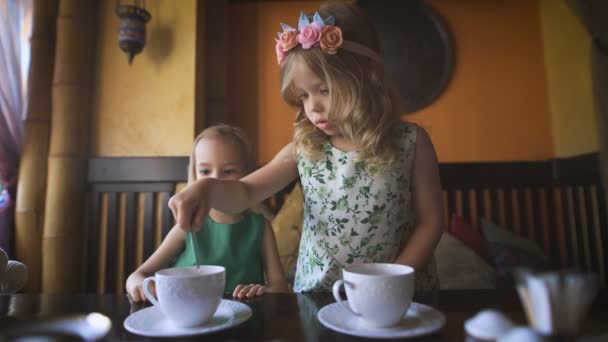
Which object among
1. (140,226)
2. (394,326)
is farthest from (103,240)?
(394,326)

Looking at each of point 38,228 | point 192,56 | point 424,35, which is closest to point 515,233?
point 424,35

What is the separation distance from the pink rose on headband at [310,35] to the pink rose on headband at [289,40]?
0.02 meters

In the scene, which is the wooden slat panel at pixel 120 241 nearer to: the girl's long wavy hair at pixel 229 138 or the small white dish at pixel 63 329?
the girl's long wavy hair at pixel 229 138

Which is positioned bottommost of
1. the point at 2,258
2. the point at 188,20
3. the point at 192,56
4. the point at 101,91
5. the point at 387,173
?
the point at 2,258

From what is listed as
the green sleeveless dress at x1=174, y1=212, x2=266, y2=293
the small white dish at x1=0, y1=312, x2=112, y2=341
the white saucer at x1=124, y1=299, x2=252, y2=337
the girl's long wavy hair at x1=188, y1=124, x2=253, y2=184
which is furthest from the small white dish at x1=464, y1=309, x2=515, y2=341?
the girl's long wavy hair at x1=188, y1=124, x2=253, y2=184

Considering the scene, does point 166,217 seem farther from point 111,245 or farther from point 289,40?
point 289,40

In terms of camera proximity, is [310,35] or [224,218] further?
[224,218]

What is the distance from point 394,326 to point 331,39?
526 mm

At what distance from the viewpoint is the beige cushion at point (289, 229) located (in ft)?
5.22

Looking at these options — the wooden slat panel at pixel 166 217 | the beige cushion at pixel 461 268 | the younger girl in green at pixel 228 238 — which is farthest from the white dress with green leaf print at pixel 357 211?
the wooden slat panel at pixel 166 217

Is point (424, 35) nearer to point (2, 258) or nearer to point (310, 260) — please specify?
point (310, 260)

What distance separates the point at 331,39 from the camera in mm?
752

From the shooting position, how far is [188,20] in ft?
5.76

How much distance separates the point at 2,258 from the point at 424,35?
2.02 meters
